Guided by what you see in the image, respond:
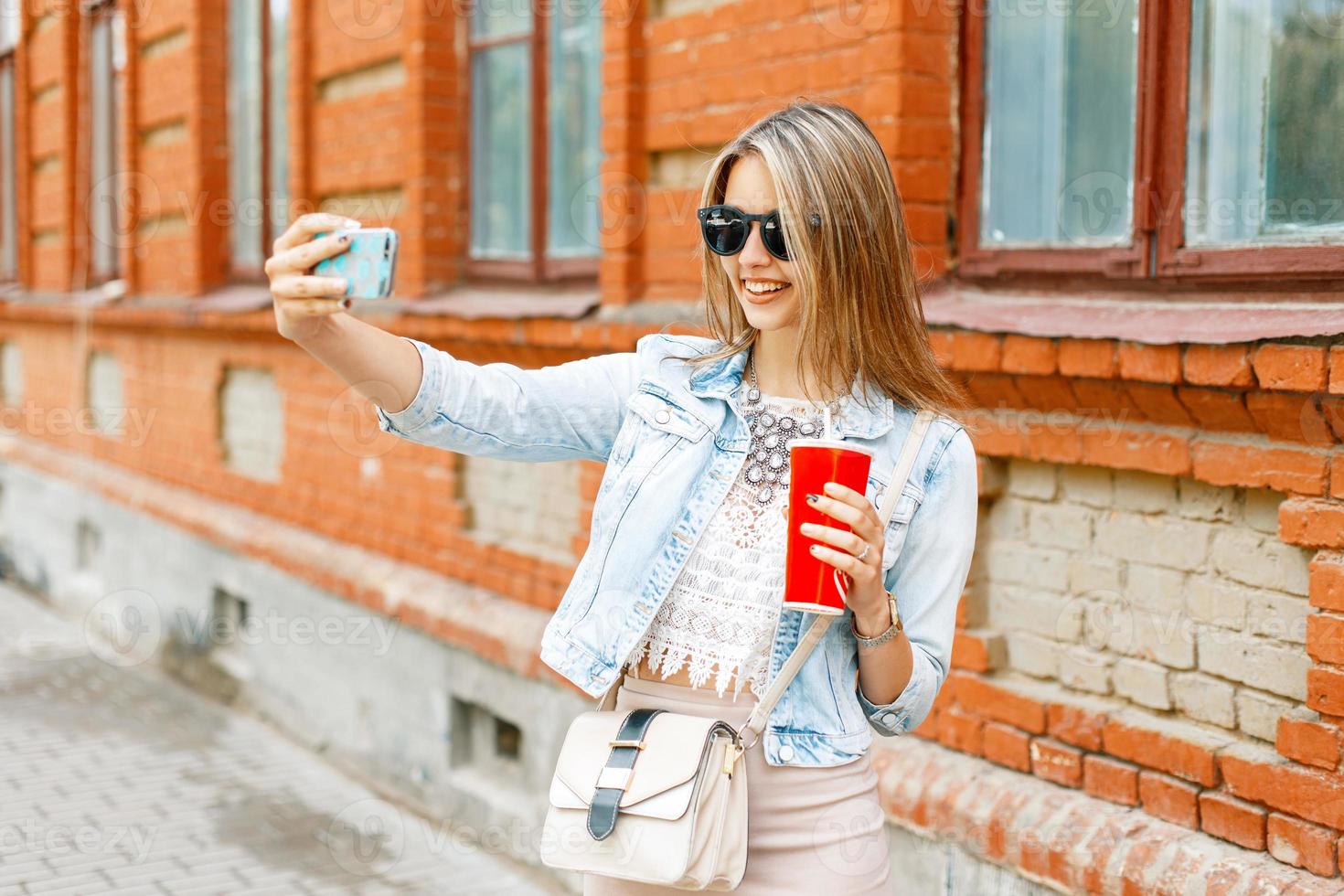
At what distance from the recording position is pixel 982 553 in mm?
3861

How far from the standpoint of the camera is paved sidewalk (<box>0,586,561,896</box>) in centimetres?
519

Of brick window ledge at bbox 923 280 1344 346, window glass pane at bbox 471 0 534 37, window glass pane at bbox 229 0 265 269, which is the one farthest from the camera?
window glass pane at bbox 229 0 265 269

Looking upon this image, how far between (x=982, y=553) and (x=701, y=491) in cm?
175

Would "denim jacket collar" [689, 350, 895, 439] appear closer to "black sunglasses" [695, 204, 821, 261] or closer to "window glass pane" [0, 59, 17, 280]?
"black sunglasses" [695, 204, 821, 261]

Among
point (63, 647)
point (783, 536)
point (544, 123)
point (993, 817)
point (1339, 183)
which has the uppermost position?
point (544, 123)

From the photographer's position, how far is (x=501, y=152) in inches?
247

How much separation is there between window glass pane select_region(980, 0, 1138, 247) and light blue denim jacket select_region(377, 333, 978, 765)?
165cm

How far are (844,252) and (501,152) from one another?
427 cm

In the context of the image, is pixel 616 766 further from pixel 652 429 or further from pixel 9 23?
pixel 9 23

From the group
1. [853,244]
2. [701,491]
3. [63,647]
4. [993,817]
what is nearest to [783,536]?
[701,491]

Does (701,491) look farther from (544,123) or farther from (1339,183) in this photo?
(544,123)

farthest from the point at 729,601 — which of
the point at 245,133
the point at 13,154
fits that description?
the point at 13,154

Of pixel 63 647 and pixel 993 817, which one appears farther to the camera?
pixel 63 647

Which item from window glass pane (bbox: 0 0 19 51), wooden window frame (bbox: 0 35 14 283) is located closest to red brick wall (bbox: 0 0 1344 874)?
wooden window frame (bbox: 0 35 14 283)
